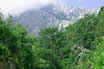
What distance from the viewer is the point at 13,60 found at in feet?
44.1

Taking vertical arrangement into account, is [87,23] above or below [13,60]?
above

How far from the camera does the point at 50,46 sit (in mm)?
24922

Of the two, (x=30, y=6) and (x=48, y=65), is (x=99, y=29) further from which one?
(x=30, y=6)

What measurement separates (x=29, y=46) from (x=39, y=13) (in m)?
91.1

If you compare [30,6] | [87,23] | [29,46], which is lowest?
[29,46]

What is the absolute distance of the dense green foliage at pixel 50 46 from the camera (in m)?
10.9

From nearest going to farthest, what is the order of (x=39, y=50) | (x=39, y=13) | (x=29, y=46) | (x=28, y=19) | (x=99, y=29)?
(x=29, y=46)
(x=39, y=50)
(x=99, y=29)
(x=28, y=19)
(x=39, y=13)

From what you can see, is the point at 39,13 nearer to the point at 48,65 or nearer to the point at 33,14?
the point at 33,14

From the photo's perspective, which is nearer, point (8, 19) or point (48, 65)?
point (8, 19)

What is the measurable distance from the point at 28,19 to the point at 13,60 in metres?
85.5

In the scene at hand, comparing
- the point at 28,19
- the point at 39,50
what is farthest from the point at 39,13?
the point at 39,50

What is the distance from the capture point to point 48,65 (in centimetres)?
1570

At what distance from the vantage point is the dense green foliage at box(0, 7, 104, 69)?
10.9 m

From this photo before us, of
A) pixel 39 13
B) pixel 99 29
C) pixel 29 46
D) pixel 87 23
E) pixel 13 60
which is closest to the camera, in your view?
pixel 13 60
